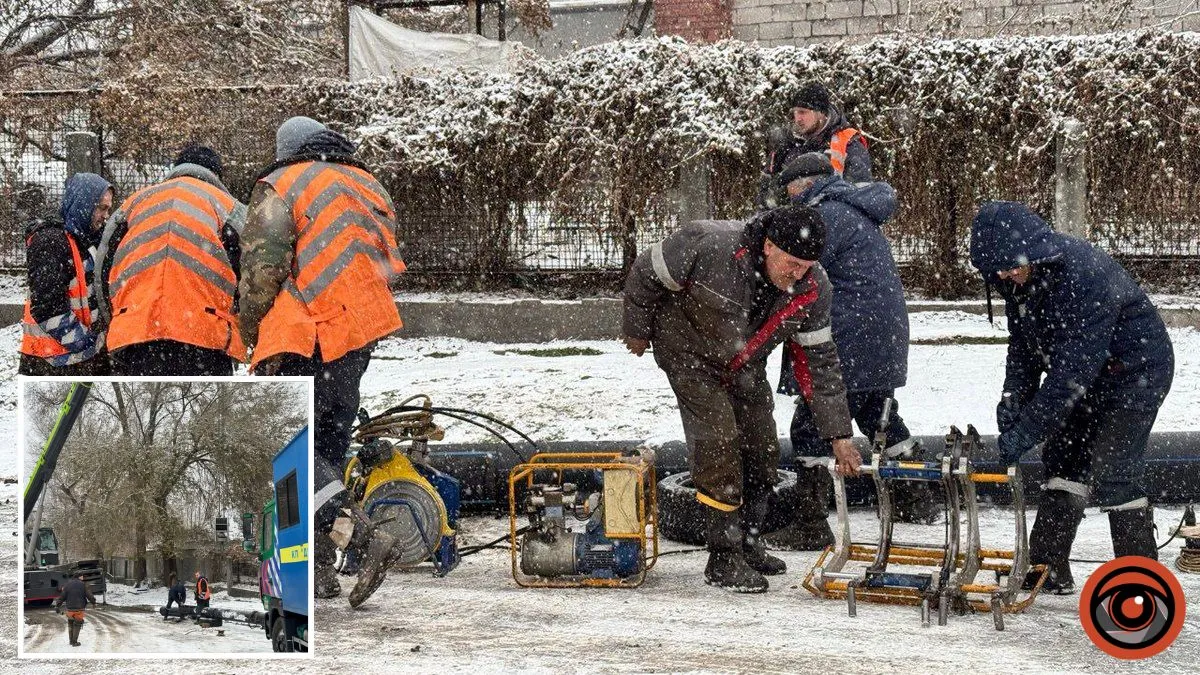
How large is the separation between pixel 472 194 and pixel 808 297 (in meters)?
7.28

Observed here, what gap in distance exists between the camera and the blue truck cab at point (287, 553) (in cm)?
289

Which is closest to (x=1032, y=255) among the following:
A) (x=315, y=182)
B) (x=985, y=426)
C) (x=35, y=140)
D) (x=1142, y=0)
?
(x=315, y=182)

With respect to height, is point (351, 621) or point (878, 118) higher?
point (878, 118)

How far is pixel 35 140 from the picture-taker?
13.0 meters

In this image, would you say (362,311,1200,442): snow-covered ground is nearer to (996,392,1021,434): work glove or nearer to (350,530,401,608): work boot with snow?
(996,392,1021,434): work glove

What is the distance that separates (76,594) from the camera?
2.78 metres

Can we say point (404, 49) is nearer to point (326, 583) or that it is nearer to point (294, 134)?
point (294, 134)

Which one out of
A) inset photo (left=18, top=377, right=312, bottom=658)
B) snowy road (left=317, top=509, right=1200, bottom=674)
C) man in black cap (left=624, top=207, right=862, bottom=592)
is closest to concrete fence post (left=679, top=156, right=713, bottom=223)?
man in black cap (left=624, top=207, right=862, bottom=592)

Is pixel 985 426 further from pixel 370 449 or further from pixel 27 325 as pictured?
pixel 27 325

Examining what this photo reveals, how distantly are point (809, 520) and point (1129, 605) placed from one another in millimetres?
2020

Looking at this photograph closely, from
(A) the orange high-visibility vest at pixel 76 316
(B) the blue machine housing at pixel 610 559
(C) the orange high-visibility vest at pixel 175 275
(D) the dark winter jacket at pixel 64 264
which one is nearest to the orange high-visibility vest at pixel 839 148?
(B) the blue machine housing at pixel 610 559

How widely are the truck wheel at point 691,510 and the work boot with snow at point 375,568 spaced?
1605 mm

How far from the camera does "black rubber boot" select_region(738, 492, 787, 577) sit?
5.75 meters

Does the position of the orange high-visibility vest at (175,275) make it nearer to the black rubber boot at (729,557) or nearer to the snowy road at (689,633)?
the snowy road at (689,633)
